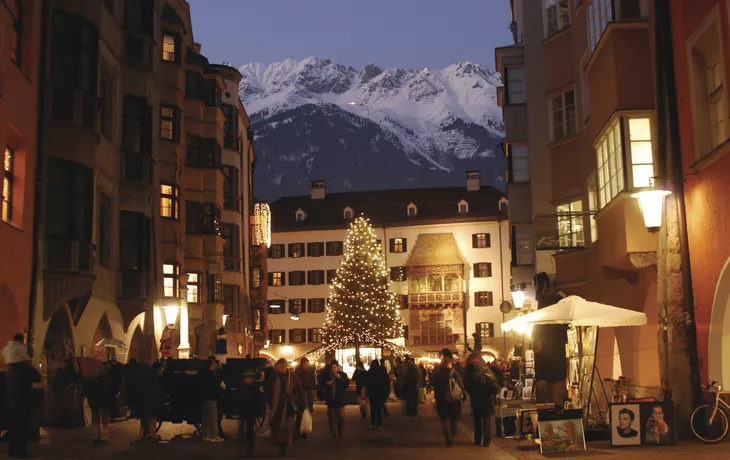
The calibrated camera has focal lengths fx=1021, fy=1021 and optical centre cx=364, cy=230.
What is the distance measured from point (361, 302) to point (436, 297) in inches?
881

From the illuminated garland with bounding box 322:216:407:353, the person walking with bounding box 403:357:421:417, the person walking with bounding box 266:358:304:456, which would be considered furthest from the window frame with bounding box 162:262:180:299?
the illuminated garland with bounding box 322:216:407:353

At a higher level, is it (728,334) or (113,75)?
(113,75)

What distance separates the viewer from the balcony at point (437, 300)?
94250 millimetres

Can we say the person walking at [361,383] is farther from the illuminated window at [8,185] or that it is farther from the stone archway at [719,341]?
the stone archway at [719,341]

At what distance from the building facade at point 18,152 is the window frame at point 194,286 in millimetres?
21224

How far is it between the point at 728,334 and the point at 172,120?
2794 cm

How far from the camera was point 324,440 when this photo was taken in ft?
76.2

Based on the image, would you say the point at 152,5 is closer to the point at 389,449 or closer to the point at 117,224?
the point at 117,224

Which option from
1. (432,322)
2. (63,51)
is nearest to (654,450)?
(63,51)

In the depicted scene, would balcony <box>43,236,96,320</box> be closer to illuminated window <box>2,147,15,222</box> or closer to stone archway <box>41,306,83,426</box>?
stone archway <box>41,306,83,426</box>

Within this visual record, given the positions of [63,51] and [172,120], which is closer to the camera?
[63,51]

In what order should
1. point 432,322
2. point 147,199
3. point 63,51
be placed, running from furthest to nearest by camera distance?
point 432,322
point 147,199
point 63,51

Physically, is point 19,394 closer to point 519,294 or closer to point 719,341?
point 719,341

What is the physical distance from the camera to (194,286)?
46.4 meters
